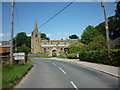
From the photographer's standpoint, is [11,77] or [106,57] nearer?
[11,77]

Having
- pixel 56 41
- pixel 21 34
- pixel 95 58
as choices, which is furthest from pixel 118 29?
pixel 21 34

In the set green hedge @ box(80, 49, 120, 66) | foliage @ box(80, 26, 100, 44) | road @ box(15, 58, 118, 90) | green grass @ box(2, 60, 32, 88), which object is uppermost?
foliage @ box(80, 26, 100, 44)

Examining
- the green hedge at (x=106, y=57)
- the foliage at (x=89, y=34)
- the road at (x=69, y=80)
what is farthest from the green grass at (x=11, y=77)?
the foliage at (x=89, y=34)

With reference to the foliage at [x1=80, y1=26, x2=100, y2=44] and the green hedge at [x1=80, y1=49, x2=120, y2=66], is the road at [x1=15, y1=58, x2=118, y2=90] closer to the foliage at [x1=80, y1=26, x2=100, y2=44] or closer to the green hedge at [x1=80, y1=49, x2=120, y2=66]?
the green hedge at [x1=80, y1=49, x2=120, y2=66]

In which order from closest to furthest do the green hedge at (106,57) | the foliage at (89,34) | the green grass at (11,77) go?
the green grass at (11,77) < the green hedge at (106,57) < the foliage at (89,34)

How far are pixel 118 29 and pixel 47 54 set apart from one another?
3880 cm

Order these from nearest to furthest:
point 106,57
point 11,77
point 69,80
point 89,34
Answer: point 11,77 < point 69,80 < point 106,57 < point 89,34

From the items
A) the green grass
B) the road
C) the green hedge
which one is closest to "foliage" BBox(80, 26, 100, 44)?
the green hedge

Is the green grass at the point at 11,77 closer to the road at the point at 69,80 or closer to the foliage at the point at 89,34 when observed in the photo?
the road at the point at 69,80

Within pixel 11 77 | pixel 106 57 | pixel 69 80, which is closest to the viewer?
pixel 11 77

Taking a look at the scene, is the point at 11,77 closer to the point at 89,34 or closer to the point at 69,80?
the point at 69,80

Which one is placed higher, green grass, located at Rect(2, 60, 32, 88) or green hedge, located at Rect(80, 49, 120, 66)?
green hedge, located at Rect(80, 49, 120, 66)

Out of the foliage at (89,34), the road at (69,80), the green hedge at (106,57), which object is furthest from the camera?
the foliage at (89,34)

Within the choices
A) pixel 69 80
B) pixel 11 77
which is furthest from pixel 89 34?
pixel 11 77
